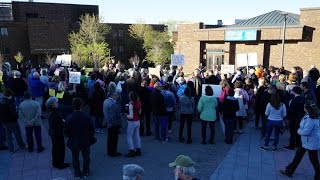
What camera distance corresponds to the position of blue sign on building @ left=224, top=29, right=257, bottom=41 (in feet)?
84.2

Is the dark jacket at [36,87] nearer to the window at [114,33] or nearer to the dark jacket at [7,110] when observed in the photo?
the dark jacket at [7,110]

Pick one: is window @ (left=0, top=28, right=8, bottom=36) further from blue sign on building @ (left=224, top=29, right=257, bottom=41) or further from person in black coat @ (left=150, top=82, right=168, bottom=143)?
person in black coat @ (left=150, top=82, right=168, bottom=143)

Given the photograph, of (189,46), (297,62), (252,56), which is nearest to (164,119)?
(252,56)

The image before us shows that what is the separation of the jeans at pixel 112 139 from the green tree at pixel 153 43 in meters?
43.4

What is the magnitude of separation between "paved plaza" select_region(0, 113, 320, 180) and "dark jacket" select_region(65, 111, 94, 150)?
37.0 inches

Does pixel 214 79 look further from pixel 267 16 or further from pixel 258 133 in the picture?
pixel 267 16

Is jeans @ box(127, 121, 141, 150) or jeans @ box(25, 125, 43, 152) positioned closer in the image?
jeans @ box(127, 121, 141, 150)

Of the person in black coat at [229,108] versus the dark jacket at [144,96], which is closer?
the person in black coat at [229,108]

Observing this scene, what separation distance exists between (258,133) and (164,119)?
143 inches

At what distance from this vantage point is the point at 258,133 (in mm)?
11820

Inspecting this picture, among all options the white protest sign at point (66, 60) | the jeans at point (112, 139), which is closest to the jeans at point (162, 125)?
the jeans at point (112, 139)

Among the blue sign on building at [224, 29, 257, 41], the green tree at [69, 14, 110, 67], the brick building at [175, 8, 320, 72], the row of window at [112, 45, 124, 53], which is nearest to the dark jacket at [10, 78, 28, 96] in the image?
the brick building at [175, 8, 320, 72]

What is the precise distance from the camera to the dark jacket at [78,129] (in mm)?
7484

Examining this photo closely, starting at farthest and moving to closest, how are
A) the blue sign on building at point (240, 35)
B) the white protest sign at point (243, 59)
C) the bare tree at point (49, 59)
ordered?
the bare tree at point (49, 59) → the blue sign on building at point (240, 35) → the white protest sign at point (243, 59)
